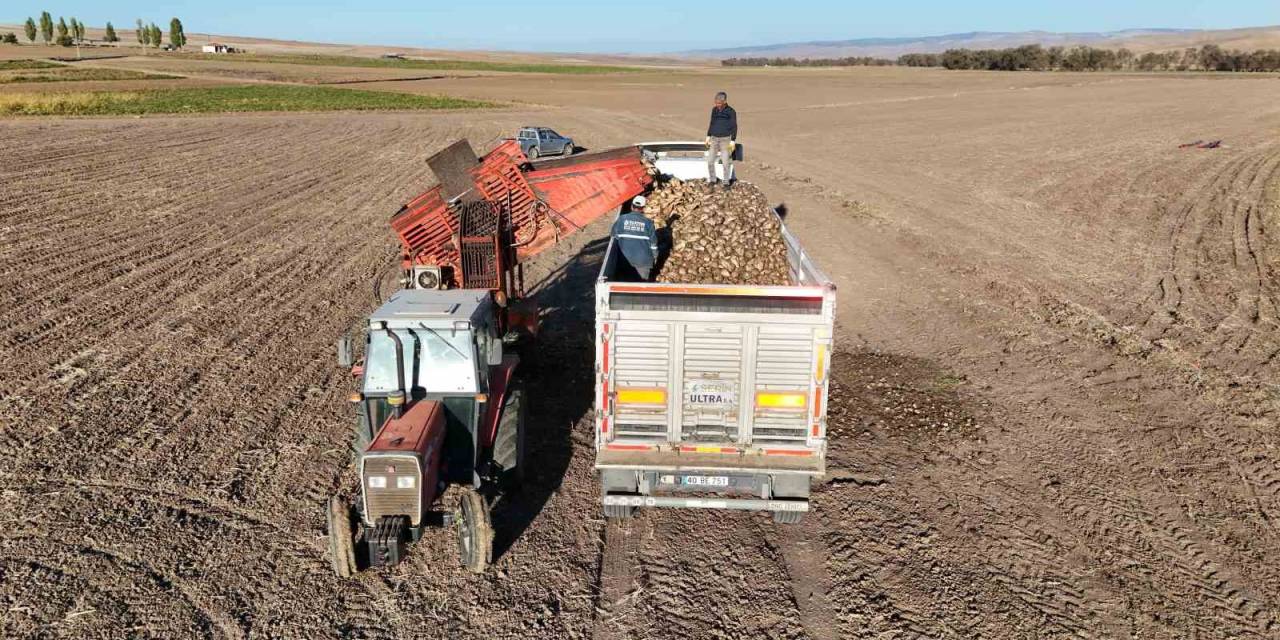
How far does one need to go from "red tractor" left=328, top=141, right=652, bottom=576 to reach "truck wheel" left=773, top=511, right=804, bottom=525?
112 inches

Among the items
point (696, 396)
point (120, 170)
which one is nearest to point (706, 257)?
point (696, 396)

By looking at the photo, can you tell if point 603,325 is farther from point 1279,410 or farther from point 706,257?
point 1279,410

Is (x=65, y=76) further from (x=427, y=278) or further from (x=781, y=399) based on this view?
(x=781, y=399)

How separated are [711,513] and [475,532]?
106 inches

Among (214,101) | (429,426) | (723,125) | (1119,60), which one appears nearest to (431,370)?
(429,426)

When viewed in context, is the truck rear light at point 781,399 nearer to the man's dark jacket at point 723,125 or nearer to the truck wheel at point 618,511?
the truck wheel at point 618,511

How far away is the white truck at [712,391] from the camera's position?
7480 mm

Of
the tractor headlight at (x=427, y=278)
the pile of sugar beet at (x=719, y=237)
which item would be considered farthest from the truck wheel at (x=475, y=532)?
the pile of sugar beet at (x=719, y=237)

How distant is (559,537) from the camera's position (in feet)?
27.1

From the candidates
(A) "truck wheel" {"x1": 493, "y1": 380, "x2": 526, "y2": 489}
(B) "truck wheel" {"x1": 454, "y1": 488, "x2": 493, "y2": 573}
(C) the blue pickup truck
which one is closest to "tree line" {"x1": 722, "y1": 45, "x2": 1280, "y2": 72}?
(C) the blue pickup truck

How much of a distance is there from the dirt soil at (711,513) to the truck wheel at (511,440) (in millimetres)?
338

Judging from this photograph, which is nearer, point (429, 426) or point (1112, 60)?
point (429, 426)

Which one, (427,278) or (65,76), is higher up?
(65,76)

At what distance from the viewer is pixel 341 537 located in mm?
7242
